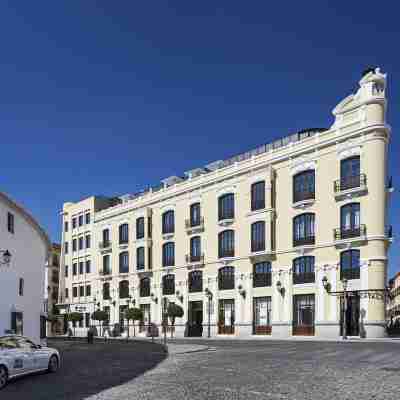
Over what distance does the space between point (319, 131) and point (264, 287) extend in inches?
573

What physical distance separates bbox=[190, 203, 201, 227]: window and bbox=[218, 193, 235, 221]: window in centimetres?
339

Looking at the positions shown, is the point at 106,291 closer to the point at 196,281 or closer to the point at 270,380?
the point at 196,281

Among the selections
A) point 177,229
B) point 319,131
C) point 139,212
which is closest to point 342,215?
point 319,131

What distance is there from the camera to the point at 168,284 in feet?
205

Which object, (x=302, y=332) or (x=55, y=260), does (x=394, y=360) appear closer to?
(x=302, y=332)

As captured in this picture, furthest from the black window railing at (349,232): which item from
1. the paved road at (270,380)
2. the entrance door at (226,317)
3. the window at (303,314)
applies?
the paved road at (270,380)

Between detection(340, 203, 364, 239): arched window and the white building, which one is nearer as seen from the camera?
the white building

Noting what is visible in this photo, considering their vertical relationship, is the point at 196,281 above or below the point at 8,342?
below

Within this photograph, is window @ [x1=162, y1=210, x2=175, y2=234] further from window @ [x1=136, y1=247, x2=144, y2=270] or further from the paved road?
the paved road

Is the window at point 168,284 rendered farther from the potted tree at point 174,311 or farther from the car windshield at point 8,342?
the car windshield at point 8,342

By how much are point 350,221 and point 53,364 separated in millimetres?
31031

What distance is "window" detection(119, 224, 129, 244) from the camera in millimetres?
69562

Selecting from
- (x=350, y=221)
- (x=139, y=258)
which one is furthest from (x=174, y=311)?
(x=350, y=221)

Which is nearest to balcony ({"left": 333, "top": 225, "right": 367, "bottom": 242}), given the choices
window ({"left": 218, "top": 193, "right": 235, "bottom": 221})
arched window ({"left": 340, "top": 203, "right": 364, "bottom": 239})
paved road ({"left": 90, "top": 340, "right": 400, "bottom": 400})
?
arched window ({"left": 340, "top": 203, "right": 364, "bottom": 239})
